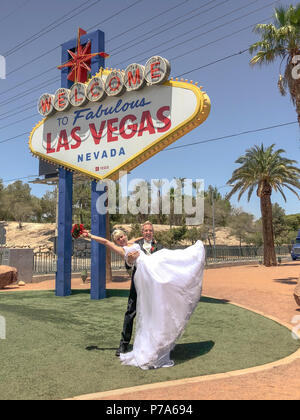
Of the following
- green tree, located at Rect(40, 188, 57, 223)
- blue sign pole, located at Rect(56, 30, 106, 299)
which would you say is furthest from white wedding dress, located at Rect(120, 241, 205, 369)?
green tree, located at Rect(40, 188, 57, 223)

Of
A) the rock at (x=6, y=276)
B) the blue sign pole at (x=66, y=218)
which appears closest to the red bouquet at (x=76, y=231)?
the blue sign pole at (x=66, y=218)

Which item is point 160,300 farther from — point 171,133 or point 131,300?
Result: point 171,133

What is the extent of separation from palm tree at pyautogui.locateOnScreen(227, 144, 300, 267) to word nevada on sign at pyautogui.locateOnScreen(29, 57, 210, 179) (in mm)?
17692

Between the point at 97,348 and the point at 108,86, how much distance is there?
7261mm

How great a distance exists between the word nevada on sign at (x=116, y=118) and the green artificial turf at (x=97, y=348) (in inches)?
166

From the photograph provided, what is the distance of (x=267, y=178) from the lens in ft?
83.4

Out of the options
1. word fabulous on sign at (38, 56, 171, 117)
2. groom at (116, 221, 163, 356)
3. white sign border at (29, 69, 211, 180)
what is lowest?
groom at (116, 221, 163, 356)

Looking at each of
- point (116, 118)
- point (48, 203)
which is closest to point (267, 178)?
point (116, 118)

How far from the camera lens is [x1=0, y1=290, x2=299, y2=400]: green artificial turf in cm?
382

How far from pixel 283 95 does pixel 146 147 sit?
1098cm

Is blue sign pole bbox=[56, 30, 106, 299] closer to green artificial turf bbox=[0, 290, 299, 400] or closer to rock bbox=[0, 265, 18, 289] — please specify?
green artificial turf bbox=[0, 290, 299, 400]
